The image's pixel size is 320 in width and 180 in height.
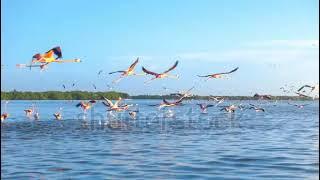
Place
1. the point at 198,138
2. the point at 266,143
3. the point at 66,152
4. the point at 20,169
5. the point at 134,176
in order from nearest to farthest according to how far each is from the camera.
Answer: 1. the point at 134,176
2. the point at 20,169
3. the point at 66,152
4. the point at 266,143
5. the point at 198,138

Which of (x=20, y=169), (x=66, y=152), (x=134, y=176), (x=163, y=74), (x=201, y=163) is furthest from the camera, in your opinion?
(x=66, y=152)

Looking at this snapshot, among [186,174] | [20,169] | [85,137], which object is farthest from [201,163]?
[85,137]

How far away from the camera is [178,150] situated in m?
22.1

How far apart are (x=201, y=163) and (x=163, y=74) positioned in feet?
11.8

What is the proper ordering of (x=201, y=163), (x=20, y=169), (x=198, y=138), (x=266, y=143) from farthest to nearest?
(x=198, y=138), (x=266, y=143), (x=201, y=163), (x=20, y=169)

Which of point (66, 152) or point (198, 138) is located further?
point (198, 138)

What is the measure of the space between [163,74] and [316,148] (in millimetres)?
7739

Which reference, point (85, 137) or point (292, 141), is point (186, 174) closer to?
point (292, 141)

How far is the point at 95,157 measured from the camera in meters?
19.9

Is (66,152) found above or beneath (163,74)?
beneath

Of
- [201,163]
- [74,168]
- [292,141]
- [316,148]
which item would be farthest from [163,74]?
[292,141]

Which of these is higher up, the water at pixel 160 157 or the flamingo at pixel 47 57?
the flamingo at pixel 47 57

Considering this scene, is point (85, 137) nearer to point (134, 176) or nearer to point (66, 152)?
point (66, 152)

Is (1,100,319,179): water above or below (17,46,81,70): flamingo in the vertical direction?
below
